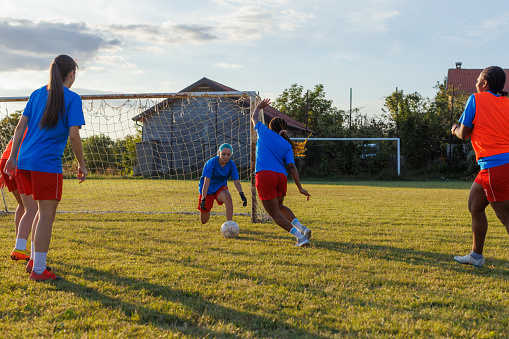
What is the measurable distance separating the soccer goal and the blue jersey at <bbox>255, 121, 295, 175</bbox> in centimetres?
214

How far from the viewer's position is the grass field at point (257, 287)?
2.76m

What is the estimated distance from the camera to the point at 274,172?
5.50 meters

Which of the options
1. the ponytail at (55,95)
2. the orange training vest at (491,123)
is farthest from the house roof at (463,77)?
the ponytail at (55,95)

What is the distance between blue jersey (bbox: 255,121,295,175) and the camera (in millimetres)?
5508

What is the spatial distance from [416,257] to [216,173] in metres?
3.28

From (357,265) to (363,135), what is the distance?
2180 cm

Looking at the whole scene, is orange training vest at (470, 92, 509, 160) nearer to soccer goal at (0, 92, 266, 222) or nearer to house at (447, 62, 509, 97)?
soccer goal at (0, 92, 266, 222)

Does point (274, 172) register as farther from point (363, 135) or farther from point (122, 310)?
point (363, 135)

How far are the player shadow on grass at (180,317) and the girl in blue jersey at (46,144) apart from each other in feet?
1.66

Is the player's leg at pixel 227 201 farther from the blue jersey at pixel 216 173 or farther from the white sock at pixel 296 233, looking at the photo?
the white sock at pixel 296 233

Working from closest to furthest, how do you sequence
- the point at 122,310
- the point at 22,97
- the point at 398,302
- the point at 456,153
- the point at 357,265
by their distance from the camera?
1. the point at 122,310
2. the point at 398,302
3. the point at 357,265
4. the point at 22,97
5. the point at 456,153

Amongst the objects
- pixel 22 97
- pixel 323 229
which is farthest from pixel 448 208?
pixel 22 97

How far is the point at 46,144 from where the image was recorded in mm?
3766

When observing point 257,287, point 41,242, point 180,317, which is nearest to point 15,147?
point 41,242
